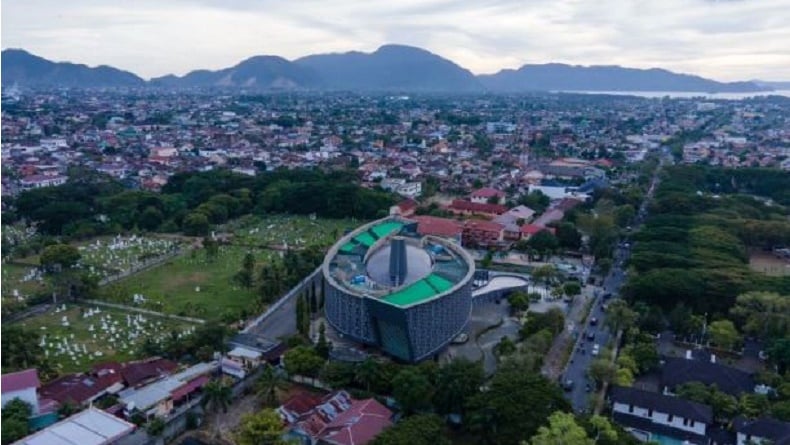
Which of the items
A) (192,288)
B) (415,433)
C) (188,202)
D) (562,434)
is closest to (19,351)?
(192,288)

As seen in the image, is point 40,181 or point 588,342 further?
point 40,181

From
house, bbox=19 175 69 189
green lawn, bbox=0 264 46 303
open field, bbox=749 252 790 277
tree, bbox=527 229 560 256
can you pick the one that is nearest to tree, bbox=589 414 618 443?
tree, bbox=527 229 560 256

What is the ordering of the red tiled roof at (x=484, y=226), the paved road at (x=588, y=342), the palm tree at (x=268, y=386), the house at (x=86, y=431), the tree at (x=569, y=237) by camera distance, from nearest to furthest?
the house at (x=86, y=431) < the palm tree at (x=268, y=386) < the paved road at (x=588, y=342) < the tree at (x=569, y=237) < the red tiled roof at (x=484, y=226)

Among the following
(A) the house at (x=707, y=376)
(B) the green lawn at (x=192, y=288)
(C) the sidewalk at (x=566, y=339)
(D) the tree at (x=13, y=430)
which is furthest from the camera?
(B) the green lawn at (x=192, y=288)

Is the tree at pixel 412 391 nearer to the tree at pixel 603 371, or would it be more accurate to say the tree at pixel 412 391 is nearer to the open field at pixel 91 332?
the tree at pixel 603 371

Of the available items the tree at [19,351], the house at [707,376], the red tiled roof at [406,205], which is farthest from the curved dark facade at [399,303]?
the red tiled roof at [406,205]

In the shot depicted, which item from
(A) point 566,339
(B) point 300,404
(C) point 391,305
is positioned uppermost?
(C) point 391,305

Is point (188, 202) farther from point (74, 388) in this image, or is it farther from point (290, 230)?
point (74, 388)
